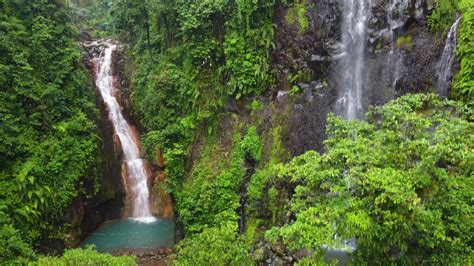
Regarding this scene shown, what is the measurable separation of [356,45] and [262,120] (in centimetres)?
466

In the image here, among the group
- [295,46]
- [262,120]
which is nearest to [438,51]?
[295,46]

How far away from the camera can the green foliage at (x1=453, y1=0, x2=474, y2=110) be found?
36.3ft

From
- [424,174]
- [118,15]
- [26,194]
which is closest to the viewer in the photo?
[424,174]

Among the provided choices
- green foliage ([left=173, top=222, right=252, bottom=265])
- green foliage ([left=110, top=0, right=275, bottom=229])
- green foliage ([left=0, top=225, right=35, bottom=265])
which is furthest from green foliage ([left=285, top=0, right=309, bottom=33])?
green foliage ([left=0, top=225, right=35, bottom=265])

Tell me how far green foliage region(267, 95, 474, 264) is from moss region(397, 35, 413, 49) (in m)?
5.86

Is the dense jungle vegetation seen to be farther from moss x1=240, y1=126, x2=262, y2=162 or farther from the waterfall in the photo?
the waterfall

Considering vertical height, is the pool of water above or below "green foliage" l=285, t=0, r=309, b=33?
below

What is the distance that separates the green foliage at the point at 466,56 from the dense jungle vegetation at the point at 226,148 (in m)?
0.04

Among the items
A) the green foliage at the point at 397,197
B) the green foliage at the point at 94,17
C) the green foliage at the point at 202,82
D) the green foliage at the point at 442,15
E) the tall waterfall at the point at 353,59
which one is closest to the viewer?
the green foliage at the point at 397,197

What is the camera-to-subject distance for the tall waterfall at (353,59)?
14453 millimetres

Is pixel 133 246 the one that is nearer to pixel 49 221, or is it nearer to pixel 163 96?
pixel 49 221

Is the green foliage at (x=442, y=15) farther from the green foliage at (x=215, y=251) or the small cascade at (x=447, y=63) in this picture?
the green foliage at (x=215, y=251)

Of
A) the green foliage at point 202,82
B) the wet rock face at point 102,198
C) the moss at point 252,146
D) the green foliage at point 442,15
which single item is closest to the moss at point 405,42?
the green foliage at point 442,15

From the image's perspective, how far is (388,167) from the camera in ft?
25.0
